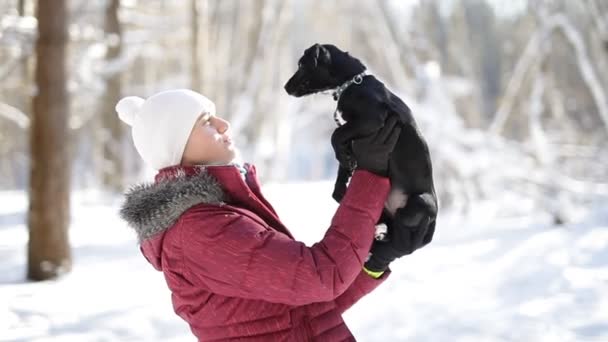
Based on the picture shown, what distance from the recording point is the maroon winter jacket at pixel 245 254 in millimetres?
1240

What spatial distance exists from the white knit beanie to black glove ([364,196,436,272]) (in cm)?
48

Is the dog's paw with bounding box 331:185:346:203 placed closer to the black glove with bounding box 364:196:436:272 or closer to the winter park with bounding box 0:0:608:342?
the winter park with bounding box 0:0:608:342

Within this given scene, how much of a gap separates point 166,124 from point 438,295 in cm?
385

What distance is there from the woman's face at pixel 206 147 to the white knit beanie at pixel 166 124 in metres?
0.01

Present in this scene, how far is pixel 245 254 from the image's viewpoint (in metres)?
1.25

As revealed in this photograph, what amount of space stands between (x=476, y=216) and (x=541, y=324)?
5861 millimetres

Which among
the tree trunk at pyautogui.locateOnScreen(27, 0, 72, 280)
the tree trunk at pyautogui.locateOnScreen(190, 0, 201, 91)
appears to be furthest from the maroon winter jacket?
the tree trunk at pyautogui.locateOnScreen(190, 0, 201, 91)

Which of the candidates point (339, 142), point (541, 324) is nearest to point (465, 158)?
point (541, 324)

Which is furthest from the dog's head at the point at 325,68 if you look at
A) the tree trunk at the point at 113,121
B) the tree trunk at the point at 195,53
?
the tree trunk at the point at 113,121

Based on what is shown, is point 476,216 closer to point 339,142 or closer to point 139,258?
point 139,258

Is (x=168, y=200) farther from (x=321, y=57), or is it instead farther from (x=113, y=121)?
(x=113, y=121)

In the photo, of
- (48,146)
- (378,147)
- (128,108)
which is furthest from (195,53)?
(378,147)

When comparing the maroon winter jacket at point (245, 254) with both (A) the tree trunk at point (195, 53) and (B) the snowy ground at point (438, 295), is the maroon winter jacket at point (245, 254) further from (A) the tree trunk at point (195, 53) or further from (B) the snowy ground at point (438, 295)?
(A) the tree trunk at point (195, 53)

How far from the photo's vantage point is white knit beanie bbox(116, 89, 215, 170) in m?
1.43
